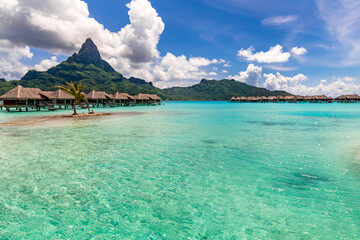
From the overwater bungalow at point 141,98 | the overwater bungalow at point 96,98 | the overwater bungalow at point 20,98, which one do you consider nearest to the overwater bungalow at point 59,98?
the overwater bungalow at point 20,98

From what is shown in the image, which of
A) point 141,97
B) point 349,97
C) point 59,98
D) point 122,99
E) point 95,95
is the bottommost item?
point 59,98

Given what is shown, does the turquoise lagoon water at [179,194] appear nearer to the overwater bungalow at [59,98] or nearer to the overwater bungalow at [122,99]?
the overwater bungalow at [59,98]

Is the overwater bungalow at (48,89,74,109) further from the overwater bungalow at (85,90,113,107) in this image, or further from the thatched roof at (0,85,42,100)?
the overwater bungalow at (85,90,113,107)

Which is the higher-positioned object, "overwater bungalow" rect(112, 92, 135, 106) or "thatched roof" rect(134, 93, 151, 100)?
"thatched roof" rect(134, 93, 151, 100)

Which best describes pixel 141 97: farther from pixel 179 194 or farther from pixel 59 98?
pixel 179 194

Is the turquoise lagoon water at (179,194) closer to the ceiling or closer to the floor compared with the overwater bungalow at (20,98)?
closer to the floor

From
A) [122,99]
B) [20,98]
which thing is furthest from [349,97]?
[20,98]

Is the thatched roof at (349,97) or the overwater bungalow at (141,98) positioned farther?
the thatched roof at (349,97)

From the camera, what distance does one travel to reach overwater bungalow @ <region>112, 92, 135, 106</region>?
7956cm

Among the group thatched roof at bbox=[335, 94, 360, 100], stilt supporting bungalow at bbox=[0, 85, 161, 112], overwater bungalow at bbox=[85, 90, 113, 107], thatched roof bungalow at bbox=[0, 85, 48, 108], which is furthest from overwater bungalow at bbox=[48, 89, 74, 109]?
thatched roof at bbox=[335, 94, 360, 100]

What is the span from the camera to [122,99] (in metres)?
81.8

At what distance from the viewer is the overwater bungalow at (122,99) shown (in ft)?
261

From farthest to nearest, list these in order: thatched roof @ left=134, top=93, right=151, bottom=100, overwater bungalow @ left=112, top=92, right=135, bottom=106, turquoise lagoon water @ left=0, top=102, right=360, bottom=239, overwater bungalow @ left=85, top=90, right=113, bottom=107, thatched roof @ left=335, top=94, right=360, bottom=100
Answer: thatched roof @ left=335, top=94, right=360, bottom=100
thatched roof @ left=134, top=93, right=151, bottom=100
overwater bungalow @ left=112, top=92, right=135, bottom=106
overwater bungalow @ left=85, top=90, right=113, bottom=107
turquoise lagoon water @ left=0, top=102, right=360, bottom=239

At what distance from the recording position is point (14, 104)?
157 feet
